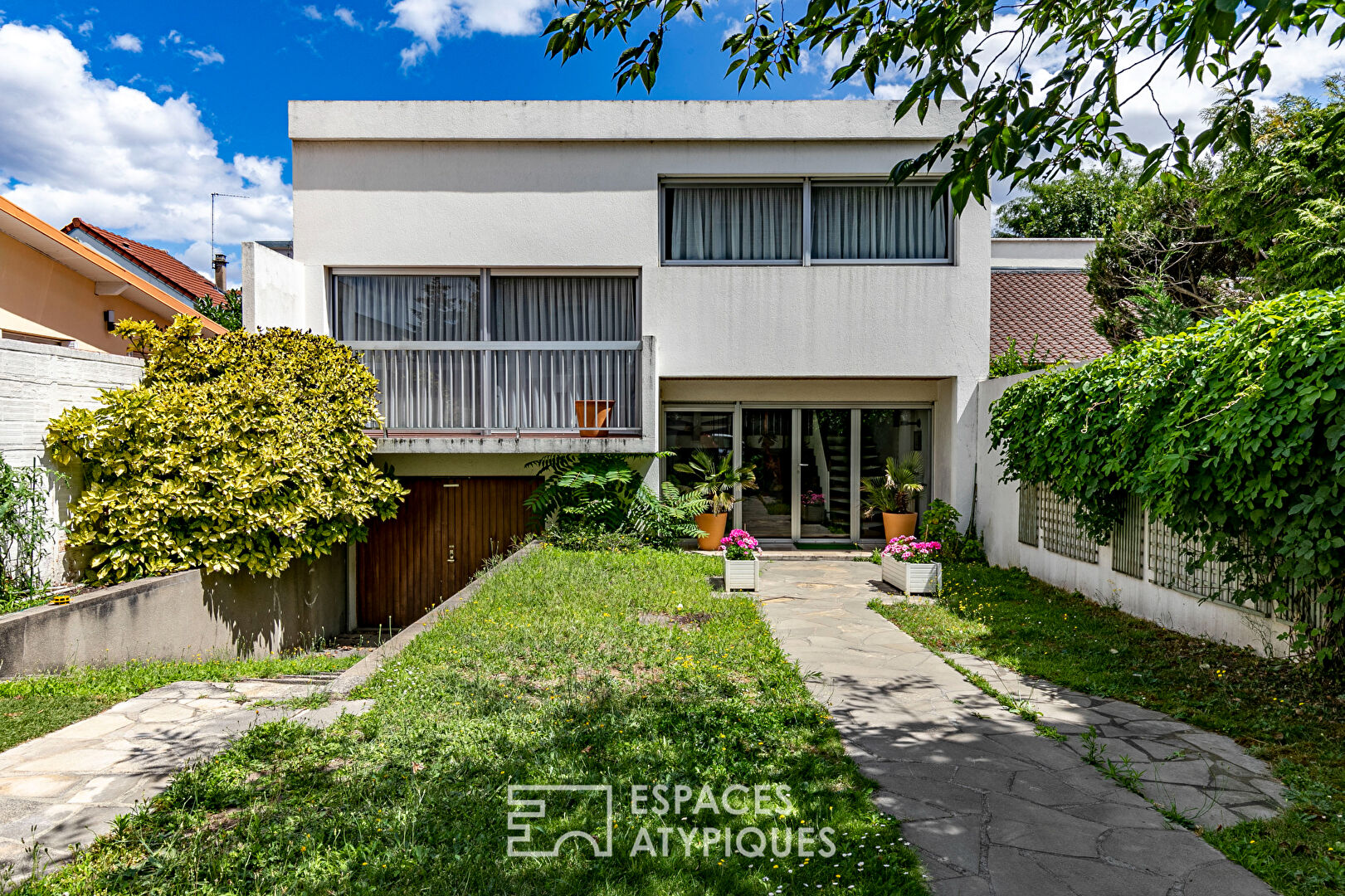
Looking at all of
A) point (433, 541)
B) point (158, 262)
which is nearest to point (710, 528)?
point (433, 541)

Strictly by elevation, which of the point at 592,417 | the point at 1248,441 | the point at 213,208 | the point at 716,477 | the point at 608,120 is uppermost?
the point at 213,208

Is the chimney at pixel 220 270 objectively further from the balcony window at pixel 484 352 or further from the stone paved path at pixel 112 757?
the stone paved path at pixel 112 757

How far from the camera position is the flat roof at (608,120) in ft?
33.0

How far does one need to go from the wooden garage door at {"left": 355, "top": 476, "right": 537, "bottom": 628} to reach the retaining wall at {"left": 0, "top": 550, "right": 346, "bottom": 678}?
897mm

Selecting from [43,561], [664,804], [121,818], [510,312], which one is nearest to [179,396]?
[43,561]

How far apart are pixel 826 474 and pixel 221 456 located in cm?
817

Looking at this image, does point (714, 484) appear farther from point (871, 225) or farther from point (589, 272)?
point (871, 225)

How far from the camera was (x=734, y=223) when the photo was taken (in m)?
10.7

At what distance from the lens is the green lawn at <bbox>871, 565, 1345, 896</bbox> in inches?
118

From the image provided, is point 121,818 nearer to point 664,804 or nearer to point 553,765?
point 553,765

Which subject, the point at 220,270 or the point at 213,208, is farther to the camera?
the point at 220,270

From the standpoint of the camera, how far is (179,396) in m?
7.23

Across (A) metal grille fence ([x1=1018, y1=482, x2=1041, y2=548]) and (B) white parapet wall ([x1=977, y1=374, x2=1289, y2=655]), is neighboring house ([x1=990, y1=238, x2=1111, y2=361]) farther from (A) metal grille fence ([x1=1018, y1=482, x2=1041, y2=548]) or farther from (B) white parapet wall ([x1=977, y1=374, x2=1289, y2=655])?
(A) metal grille fence ([x1=1018, y1=482, x2=1041, y2=548])

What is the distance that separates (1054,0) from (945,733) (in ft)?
13.1
